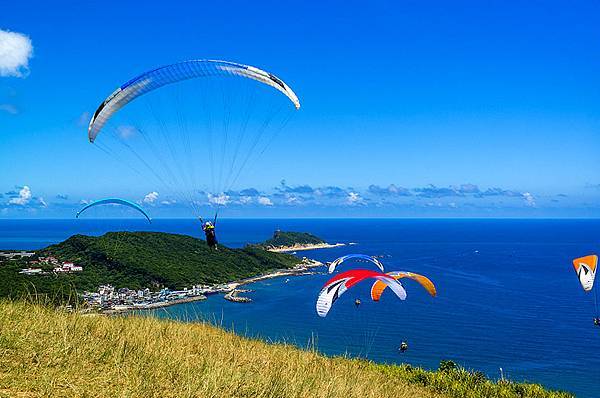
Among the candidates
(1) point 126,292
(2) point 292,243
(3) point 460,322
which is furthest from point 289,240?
(3) point 460,322

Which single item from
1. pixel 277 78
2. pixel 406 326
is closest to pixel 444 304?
pixel 406 326

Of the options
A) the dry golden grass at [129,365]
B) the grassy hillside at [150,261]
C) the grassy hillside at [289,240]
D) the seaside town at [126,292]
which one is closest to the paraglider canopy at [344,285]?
the dry golden grass at [129,365]

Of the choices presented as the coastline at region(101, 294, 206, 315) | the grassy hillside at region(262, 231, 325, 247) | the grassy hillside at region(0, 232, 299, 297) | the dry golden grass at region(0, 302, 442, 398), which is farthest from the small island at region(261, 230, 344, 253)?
the dry golden grass at region(0, 302, 442, 398)

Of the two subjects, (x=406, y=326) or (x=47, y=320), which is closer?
(x=47, y=320)

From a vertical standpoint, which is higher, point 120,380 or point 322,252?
point 120,380

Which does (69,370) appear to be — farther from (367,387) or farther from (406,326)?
(406,326)

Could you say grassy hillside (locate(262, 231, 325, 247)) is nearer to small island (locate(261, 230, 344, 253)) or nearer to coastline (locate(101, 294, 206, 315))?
small island (locate(261, 230, 344, 253))

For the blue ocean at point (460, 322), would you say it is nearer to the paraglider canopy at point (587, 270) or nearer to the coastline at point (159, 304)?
the coastline at point (159, 304)

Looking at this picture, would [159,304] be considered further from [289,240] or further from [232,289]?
[289,240]

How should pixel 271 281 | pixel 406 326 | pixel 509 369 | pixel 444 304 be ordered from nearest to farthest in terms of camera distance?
pixel 509 369, pixel 406 326, pixel 444 304, pixel 271 281
